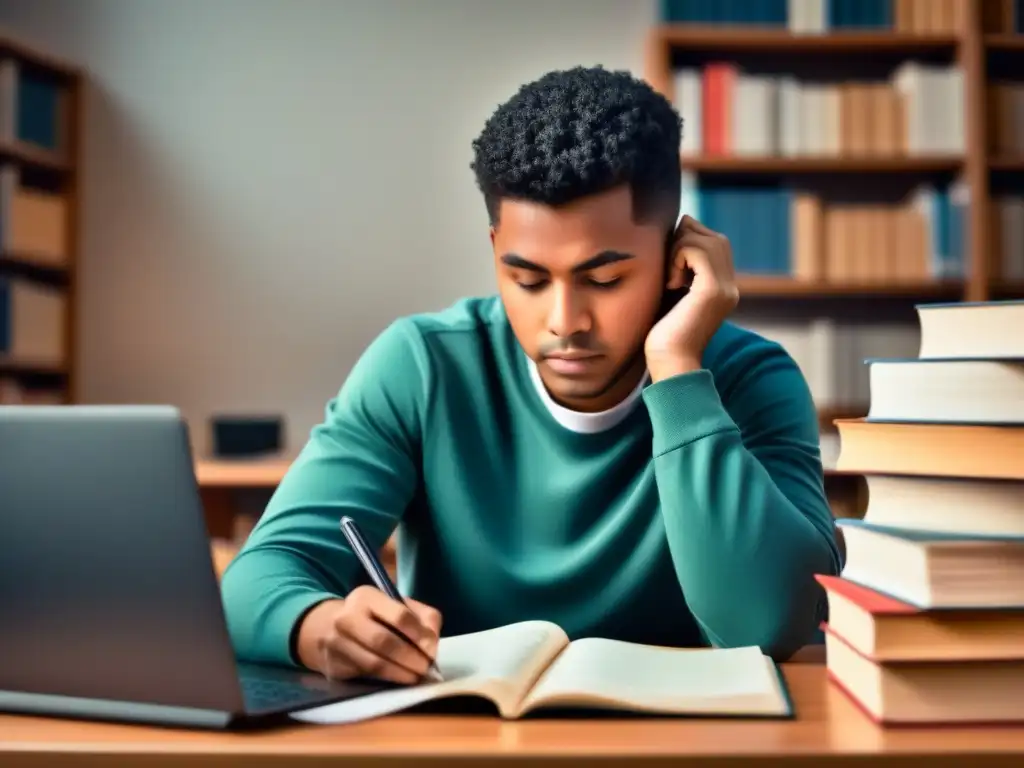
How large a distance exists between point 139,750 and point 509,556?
0.60 metres

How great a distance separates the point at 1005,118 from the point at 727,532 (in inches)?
112

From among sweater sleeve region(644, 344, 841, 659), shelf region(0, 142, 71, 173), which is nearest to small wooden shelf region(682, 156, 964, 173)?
shelf region(0, 142, 71, 173)

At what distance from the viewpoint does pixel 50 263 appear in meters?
3.55

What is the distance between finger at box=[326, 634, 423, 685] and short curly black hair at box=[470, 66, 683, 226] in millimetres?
444

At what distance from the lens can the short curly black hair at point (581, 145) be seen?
1000 millimetres

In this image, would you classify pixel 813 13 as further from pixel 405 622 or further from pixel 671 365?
pixel 405 622

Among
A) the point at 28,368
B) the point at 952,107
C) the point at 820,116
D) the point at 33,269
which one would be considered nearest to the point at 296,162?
the point at 33,269

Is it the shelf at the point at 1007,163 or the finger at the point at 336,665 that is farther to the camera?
the shelf at the point at 1007,163

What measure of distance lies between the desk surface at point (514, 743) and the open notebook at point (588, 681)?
1 cm

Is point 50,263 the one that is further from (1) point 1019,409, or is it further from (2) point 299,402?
(1) point 1019,409

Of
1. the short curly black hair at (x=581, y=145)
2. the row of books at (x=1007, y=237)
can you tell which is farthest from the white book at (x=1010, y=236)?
the short curly black hair at (x=581, y=145)

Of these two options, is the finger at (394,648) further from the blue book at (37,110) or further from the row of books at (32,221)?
the blue book at (37,110)

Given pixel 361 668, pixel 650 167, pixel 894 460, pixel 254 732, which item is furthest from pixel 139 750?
pixel 650 167

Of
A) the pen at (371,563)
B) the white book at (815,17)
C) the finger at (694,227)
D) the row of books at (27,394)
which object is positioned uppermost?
the white book at (815,17)
